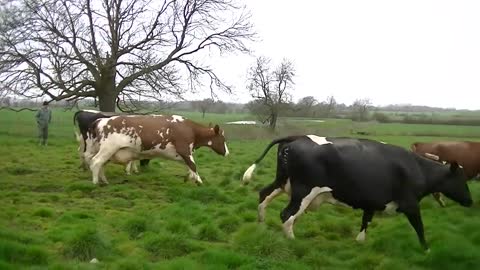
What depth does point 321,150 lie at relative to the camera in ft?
25.1

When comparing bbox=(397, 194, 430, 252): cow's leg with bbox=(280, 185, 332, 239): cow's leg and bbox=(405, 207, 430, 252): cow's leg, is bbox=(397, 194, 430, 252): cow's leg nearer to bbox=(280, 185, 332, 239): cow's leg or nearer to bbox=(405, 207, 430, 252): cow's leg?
bbox=(405, 207, 430, 252): cow's leg

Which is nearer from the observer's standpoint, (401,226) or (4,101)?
(401,226)

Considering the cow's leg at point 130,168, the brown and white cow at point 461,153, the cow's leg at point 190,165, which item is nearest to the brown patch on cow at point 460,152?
the brown and white cow at point 461,153

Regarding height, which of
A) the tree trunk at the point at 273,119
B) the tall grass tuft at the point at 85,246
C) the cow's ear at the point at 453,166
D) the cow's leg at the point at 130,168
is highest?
the cow's ear at the point at 453,166

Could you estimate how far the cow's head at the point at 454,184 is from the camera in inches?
317

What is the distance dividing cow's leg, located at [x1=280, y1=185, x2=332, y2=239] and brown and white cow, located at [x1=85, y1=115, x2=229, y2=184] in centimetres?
517

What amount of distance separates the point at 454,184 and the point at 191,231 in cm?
427

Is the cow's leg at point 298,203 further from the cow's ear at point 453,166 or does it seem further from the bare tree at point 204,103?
the bare tree at point 204,103

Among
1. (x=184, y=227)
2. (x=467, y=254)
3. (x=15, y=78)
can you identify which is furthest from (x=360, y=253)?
(x=15, y=78)

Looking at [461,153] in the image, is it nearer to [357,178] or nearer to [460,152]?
[460,152]

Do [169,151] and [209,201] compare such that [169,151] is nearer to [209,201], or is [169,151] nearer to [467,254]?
[209,201]

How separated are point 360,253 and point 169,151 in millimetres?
6656

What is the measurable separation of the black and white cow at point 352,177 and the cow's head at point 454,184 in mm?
278

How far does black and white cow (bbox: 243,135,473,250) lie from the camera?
295 inches
